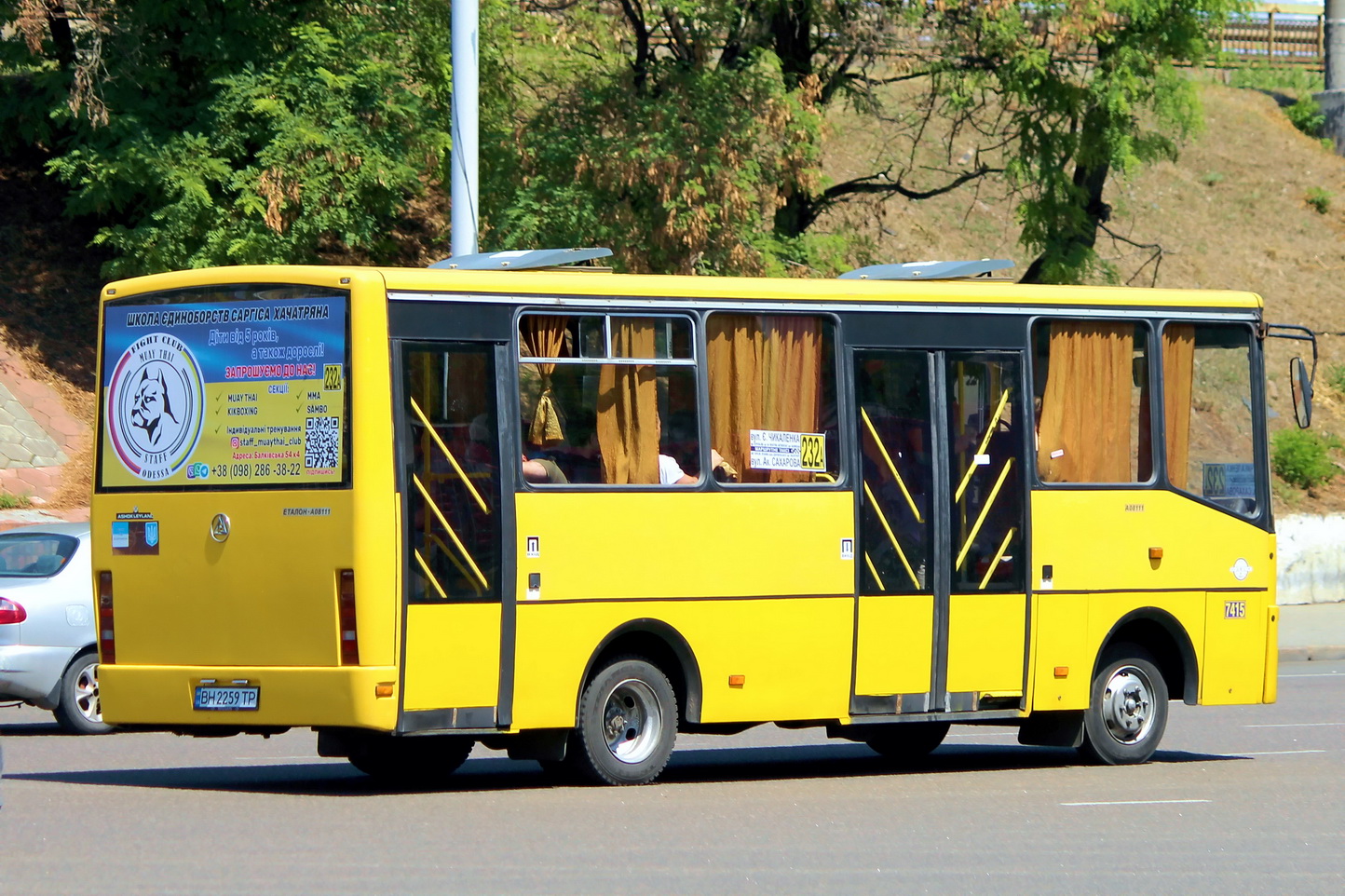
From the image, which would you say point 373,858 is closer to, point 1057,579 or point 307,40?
point 1057,579

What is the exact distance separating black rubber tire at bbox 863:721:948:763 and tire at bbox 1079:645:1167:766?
3.35 ft

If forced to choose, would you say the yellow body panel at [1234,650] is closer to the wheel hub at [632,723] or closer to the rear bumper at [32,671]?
the wheel hub at [632,723]

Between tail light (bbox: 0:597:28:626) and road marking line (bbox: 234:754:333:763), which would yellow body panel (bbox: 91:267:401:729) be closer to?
road marking line (bbox: 234:754:333:763)

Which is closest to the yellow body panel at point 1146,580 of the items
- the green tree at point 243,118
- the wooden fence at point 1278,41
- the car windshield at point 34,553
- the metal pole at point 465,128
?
the metal pole at point 465,128

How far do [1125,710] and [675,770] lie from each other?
3.15 metres

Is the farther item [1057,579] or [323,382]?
[1057,579]

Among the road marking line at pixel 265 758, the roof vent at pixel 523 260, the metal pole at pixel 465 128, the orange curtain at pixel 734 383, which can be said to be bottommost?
the road marking line at pixel 265 758

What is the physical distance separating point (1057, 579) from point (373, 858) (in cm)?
597

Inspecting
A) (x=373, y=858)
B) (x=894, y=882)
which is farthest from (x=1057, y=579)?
(x=373, y=858)

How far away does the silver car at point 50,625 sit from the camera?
48.1ft

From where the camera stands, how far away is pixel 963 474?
42.1 feet

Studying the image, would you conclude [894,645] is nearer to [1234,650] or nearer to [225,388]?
[1234,650]

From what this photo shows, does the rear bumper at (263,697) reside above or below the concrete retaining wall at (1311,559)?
above

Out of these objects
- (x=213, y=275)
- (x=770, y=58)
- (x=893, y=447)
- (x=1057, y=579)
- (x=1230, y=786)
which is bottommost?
(x=1230, y=786)
